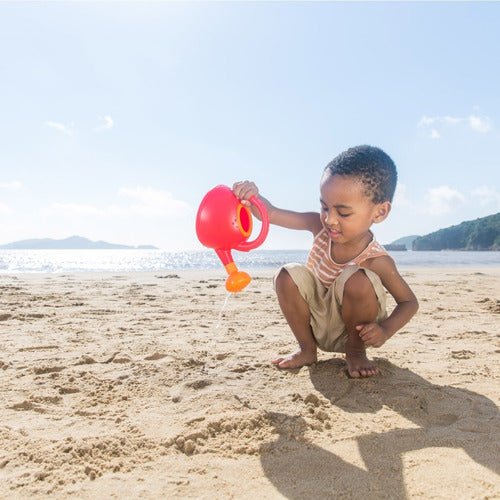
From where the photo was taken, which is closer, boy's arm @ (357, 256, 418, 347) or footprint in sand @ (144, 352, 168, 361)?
boy's arm @ (357, 256, 418, 347)

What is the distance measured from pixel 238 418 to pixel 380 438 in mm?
403

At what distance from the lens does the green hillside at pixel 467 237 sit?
51178 millimetres

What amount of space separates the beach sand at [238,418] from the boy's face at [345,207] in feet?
1.91

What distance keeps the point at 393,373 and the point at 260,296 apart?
9.98 ft

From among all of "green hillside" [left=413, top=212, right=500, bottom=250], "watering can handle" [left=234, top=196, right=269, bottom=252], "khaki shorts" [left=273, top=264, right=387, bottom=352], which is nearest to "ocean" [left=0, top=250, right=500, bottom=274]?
"khaki shorts" [left=273, top=264, right=387, bottom=352]

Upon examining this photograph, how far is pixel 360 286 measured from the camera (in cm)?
191

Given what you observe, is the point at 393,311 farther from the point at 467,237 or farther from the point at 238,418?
the point at 467,237

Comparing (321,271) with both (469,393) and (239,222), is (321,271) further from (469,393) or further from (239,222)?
(469,393)

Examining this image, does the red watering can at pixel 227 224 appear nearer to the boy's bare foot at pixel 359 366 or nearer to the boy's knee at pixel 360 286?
the boy's knee at pixel 360 286

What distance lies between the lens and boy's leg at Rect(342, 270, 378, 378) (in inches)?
74.7

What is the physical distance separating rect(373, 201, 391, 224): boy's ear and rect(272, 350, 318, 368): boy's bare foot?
638 mm

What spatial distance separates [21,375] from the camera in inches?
74.8

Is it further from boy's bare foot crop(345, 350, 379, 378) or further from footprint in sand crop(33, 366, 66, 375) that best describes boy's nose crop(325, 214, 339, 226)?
footprint in sand crop(33, 366, 66, 375)

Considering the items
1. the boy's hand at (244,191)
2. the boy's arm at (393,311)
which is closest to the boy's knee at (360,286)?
the boy's arm at (393,311)
